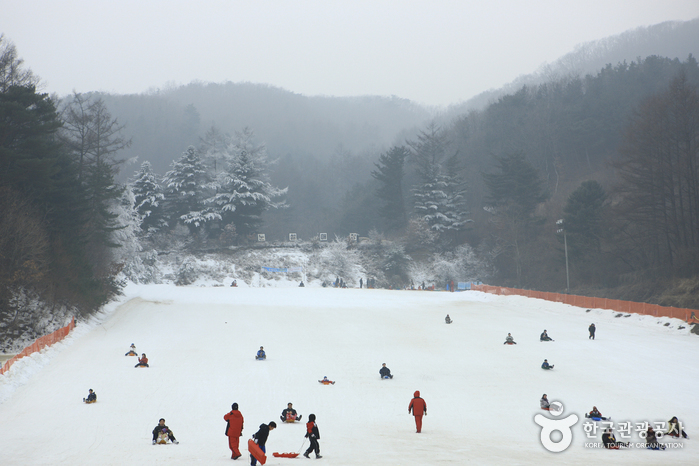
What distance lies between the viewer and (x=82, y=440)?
45.9 feet

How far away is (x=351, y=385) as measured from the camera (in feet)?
70.7

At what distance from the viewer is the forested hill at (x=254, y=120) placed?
475 ft

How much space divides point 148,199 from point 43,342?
46371 millimetres

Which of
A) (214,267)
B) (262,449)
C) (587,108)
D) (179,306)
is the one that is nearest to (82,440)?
(262,449)

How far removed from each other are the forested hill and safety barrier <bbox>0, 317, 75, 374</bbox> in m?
110

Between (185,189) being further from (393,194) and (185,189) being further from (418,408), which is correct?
(418,408)

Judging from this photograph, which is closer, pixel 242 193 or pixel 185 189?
pixel 242 193

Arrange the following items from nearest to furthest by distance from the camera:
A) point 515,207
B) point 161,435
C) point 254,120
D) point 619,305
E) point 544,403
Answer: point 161,435 → point 544,403 → point 619,305 → point 515,207 → point 254,120

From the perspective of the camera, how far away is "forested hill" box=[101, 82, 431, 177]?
144750 mm

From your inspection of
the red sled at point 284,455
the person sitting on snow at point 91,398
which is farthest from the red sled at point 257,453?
the person sitting on snow at point 91,398

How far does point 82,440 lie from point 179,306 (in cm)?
2987

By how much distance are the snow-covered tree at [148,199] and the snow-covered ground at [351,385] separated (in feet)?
105

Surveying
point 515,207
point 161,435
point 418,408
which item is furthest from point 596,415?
point 515,207

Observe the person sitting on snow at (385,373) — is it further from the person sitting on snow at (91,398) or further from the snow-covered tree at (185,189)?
the snow-covered tree at (185,189)
